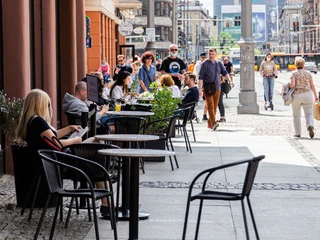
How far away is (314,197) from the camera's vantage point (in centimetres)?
1067

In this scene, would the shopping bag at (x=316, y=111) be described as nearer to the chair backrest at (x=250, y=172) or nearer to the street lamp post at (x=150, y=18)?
the chair backrest at (x=250, y=172)

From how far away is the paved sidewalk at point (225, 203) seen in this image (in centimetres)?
855

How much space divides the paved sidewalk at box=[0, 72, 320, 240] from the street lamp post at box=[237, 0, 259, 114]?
832 centimetres

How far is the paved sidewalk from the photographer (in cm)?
855

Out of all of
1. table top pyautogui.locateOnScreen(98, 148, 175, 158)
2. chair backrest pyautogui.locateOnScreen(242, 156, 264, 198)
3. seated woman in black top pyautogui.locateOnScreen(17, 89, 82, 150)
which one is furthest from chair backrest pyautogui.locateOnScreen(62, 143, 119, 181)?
chair backrest pyautogui.locateOnScreen(242, 156, 264, 198)

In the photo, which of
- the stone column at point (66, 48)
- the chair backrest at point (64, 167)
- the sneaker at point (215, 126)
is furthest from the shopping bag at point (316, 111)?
the chair backrest at point (64, 167)

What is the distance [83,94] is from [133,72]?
42.7 feet

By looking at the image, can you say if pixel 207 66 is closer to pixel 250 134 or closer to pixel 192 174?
pixel 250 134

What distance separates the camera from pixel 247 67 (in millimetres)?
27531

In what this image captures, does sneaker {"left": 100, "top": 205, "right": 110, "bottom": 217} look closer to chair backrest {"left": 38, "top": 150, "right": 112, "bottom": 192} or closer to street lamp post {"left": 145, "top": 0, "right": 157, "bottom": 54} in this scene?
chair backrest {"left": 38, "top": 150, "right": 112, "bottom": 192}

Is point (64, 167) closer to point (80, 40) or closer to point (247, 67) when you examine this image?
point (80, 40)

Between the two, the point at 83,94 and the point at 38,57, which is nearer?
the point at 83,94

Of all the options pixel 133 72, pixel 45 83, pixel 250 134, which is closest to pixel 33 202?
pixel 45 83

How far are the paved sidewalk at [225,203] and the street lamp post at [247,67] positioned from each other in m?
8.32
